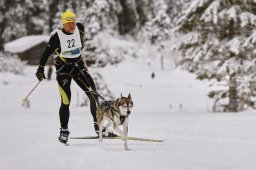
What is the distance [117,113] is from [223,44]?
11.6m

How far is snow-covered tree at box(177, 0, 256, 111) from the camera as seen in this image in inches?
679

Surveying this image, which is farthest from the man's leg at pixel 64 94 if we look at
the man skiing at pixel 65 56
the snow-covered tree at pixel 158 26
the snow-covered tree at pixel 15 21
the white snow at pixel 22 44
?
the snow-covered tree at pixel 158 26

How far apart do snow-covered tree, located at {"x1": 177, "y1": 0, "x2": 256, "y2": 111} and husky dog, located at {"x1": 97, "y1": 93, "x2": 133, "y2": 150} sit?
10053 millimetres

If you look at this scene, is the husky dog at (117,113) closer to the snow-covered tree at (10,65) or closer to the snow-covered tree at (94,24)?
the snow-covered tree at (10,65)

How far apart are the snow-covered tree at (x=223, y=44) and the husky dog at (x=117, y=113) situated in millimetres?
10053

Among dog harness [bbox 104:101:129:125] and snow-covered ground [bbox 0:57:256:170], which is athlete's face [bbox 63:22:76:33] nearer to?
dog harness [bbox 104:101:129:125]

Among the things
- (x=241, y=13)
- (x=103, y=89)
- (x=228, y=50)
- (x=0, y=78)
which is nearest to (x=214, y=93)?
→ (x=228, y=50)

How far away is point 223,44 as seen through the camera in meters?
18.0

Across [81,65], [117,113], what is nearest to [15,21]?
[81,65]

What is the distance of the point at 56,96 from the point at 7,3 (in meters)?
33.4

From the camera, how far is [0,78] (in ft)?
118

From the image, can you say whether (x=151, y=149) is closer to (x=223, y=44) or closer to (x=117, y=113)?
(x=117, y=113)

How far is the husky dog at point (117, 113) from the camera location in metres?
7.00

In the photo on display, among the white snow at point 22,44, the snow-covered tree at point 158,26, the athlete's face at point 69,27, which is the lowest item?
the athlete's face at point 69,27
